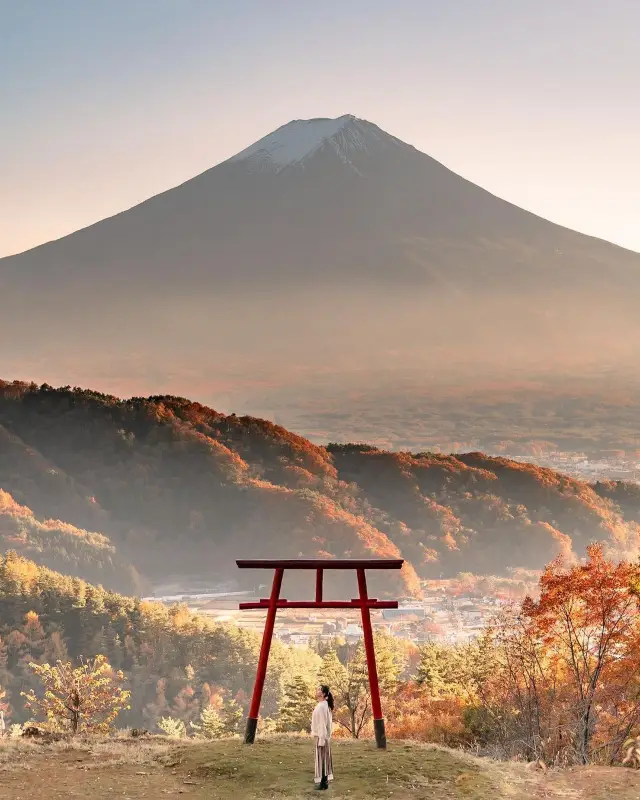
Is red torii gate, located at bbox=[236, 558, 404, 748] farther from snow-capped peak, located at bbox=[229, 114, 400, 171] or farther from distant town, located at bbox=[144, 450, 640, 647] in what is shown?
snow-capped peak, located at bbox=[229, 114, 400, 171]

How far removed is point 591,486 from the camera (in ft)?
399

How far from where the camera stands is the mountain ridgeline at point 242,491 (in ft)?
368

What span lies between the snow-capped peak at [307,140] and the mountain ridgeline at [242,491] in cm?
4708

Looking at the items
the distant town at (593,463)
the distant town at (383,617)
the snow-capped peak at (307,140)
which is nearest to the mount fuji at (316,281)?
the snow-capped peak at (307,140)

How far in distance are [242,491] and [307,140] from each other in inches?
2251

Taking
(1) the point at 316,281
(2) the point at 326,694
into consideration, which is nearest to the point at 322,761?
(2) the point at 326,694

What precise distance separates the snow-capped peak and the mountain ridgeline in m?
47.1

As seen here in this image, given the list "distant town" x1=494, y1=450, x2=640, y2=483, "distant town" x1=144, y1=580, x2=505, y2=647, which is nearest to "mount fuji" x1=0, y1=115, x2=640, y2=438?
"distant town" x1=494, y1=450, x2=640, y2=483

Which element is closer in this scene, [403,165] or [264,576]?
[264,576]

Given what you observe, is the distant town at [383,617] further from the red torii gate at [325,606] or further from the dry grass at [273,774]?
the red torii gate at [325,606]

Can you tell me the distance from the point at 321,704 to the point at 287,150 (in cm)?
14309

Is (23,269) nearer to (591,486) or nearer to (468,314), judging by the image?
(468,314)

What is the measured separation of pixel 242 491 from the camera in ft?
375

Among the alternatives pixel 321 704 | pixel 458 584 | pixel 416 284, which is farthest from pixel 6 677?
pixel 416 284
